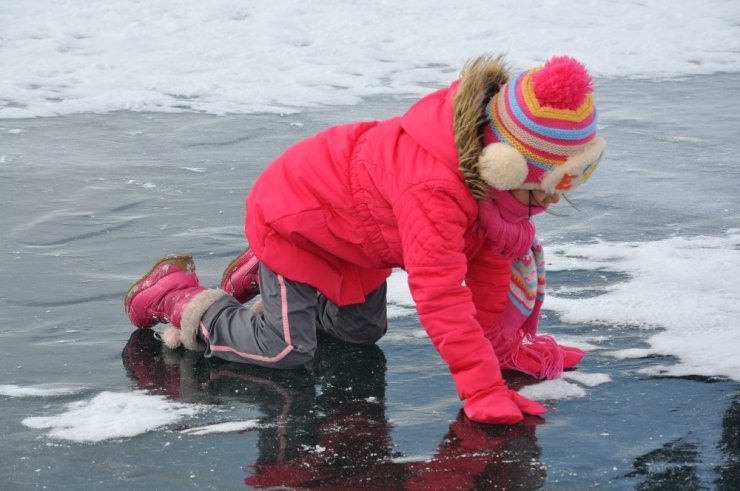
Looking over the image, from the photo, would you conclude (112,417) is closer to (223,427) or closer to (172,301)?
(223,427)

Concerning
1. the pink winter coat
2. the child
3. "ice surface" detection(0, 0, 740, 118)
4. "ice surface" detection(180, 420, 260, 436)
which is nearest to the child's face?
the child

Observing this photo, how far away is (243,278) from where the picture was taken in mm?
3766

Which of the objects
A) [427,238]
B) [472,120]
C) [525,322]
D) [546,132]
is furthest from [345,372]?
[546,132]

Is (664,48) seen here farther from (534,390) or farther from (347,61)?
(534,390)

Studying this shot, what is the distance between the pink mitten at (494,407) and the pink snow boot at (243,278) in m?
1.09

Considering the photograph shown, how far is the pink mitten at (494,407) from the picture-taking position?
113 inches

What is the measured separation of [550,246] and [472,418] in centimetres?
193

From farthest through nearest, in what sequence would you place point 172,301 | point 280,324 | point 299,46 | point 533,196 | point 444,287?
point 299,46 < point 172,301 < point 280,324 < point 533,196 < point 444,287

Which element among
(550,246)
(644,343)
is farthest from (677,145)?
(644,343)

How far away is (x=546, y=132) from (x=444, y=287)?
0.48 metres

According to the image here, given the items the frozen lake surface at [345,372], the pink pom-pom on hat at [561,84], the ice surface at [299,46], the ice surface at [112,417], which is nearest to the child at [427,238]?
the pink pom-pom on hat at [561,84]

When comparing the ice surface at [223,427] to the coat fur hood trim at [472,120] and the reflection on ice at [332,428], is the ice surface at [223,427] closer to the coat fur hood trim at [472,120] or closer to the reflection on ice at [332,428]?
A: the reflection on ice at [332,428]

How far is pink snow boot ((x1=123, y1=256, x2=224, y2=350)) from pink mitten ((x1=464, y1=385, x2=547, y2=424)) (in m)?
1.04

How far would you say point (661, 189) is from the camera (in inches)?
224
